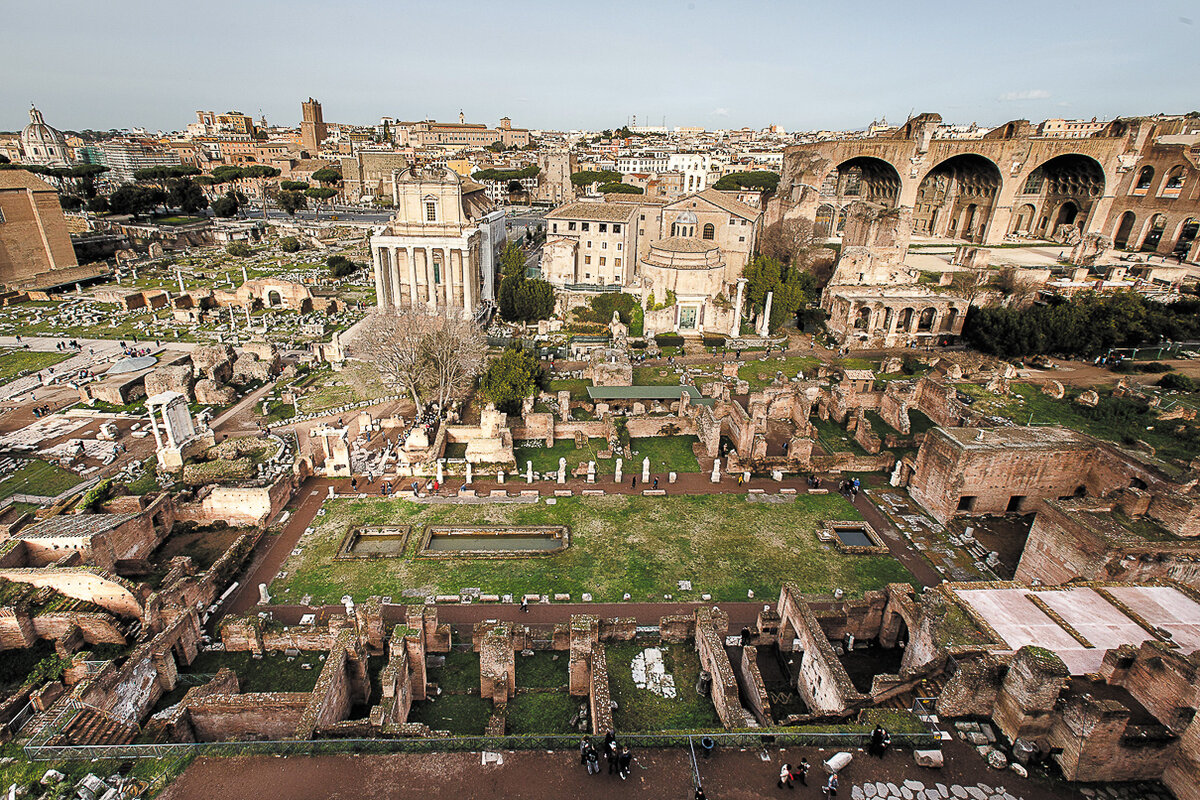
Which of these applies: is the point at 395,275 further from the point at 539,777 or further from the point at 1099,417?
the point at 1099,417

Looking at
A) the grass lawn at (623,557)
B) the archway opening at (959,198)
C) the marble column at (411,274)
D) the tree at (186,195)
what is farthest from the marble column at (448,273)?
the tree at (186,195)

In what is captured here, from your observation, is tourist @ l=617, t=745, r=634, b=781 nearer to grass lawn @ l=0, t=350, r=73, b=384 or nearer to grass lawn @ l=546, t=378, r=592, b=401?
grass lawn @ l=546, t=378, r=592, b=401

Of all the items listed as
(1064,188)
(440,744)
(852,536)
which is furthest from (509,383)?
(1064,188)

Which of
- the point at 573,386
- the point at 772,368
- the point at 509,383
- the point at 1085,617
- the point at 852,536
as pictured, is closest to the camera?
the point at 1085,617

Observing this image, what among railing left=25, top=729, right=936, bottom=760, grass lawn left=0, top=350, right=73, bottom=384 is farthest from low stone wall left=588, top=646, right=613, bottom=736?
grass lawn left=0, top=350, right=73, bottom=384

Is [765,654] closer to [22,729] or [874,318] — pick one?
[22,729]
